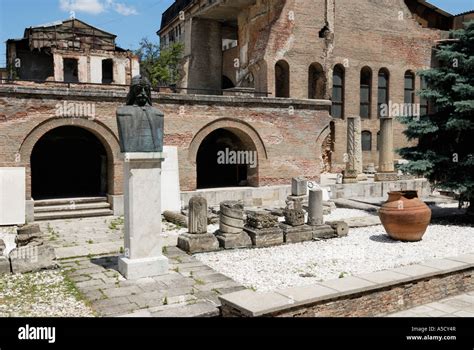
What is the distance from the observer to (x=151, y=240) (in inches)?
337

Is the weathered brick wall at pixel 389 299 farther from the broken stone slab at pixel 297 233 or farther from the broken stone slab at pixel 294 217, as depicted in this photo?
the broken stone slab at pixel 294 217

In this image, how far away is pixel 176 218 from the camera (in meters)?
14.4

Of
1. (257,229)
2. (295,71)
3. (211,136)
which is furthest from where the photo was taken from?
(295,71)

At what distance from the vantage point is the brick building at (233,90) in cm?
1548

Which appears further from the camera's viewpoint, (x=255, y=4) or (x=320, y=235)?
(x=255, y=4)

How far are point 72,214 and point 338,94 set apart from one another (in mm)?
17119

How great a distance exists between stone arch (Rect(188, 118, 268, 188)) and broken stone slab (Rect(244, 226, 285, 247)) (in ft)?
20.2

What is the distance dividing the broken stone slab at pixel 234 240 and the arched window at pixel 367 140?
18367mm

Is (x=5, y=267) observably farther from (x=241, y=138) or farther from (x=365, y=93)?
(x=365, y=93)

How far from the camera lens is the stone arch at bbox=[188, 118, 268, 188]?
1716 cm

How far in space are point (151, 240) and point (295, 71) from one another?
17.8 meters

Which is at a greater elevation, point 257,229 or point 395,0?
point 395,0
